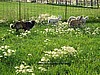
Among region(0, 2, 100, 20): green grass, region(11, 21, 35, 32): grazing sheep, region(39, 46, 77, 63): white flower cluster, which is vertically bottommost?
region(39, 46, 77, 63): white flower cluster

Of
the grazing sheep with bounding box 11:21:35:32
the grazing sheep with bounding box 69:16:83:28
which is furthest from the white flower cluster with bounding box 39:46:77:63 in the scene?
the grazing sheep with bounding box 69:16:83:28

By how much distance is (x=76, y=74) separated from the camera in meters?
6.18

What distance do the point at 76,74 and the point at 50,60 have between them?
1.19 m

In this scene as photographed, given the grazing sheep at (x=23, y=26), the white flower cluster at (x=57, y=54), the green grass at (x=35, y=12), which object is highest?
the green grass at (x=35, y=12)

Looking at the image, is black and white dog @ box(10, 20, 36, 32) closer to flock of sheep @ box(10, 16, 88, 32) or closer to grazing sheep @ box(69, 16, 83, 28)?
flock of sheep @ box(10, 16, 88, 32)

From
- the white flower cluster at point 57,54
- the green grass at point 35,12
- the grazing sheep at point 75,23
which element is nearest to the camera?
the white flower cluster at point 57,54

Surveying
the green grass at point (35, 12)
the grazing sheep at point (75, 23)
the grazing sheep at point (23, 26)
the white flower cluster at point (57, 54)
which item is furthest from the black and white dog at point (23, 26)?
the white flower cluster at point (57, 54)

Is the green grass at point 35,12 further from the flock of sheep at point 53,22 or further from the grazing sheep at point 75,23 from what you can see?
the grazing sheep at point 75,23

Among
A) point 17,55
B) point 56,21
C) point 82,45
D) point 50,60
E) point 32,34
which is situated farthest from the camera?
point 56,21

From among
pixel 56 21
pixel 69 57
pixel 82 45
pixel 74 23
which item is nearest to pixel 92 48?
pixel 82 45

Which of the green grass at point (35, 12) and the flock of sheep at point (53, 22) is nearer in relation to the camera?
the flock of sheep at point (53, 22)

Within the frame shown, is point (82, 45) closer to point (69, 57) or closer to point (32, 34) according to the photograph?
point (69, 57)

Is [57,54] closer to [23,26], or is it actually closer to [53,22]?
[23,26]

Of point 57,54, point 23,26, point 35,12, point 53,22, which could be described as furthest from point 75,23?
point 35,12
